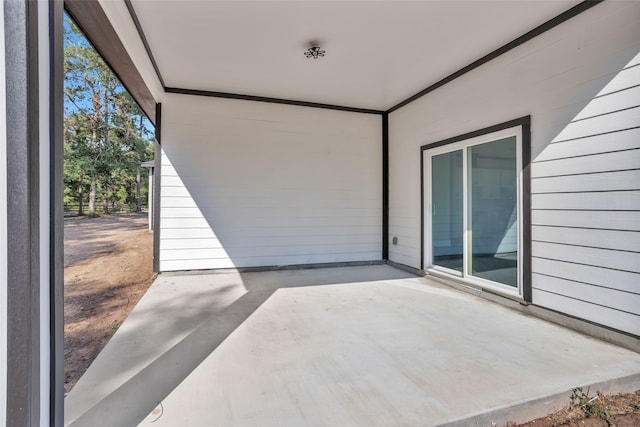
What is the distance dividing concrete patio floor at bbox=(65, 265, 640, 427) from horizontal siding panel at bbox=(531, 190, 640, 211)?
1.15m

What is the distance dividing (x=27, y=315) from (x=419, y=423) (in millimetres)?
1790

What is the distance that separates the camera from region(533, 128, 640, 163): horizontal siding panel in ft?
8.48

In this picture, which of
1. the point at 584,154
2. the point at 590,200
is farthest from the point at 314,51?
the point at 590,200

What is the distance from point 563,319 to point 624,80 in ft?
7.09

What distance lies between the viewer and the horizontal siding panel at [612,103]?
2574 mm

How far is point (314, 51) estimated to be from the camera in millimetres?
3803

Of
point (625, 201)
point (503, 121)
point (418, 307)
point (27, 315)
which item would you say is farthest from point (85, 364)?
point (503, 121)

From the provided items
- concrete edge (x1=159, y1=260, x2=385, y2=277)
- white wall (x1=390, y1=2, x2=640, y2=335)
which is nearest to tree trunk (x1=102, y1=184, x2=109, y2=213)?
concrete edge (x1=159, y1=260, x2=385, y2=277)

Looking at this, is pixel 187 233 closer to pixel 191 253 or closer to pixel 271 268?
pixel 191 253

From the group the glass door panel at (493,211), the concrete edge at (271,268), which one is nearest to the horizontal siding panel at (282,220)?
the concrete edge at (271,268)

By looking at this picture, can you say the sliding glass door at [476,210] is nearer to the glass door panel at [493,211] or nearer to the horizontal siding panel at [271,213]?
the glass door panel at [493,211]

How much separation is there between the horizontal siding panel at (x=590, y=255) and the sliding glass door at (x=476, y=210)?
31 cm

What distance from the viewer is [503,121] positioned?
3.73m

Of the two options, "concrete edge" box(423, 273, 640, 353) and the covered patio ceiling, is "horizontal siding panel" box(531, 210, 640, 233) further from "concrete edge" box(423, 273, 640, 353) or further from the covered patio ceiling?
the covered patio ceiling
